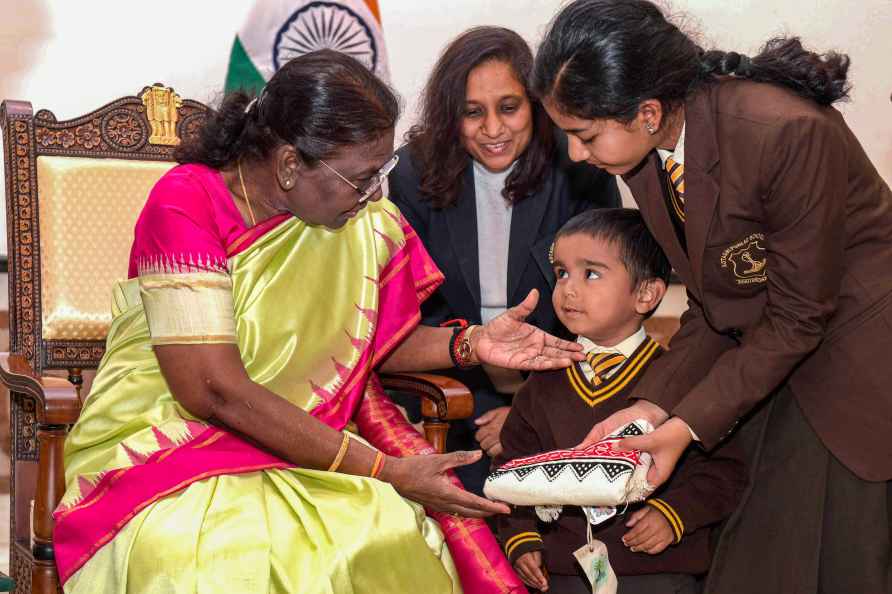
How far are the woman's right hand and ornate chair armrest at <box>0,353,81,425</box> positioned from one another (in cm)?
64

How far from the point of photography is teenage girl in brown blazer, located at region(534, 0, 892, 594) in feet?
6.82

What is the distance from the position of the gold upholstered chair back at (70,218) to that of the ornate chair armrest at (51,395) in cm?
36

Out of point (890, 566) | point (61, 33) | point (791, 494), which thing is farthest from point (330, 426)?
point (61, 33)

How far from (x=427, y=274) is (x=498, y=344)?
10.3 inches

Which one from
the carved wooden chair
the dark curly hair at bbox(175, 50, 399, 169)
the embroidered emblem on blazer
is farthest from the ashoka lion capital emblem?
the embroidered emblem on blazer

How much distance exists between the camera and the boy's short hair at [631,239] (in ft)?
8.08

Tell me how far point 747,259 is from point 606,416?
0.46m

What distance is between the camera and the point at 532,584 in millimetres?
2385

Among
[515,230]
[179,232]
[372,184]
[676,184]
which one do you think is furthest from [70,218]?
[676,184]

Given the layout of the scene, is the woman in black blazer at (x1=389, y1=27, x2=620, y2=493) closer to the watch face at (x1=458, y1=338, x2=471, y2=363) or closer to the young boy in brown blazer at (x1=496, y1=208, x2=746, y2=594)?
the watch face at (x1=458, y1=338, x2=471, y2=363)

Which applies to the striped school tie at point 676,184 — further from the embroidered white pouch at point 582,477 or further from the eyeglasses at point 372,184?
the eyeglasses at point 372,184

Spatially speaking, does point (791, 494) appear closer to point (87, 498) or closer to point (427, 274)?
point (427, 274)

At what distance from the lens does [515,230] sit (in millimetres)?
3141

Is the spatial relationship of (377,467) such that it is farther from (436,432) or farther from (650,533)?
(650,533)
